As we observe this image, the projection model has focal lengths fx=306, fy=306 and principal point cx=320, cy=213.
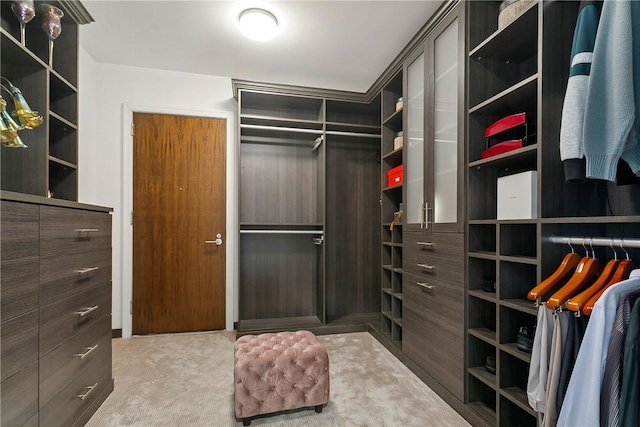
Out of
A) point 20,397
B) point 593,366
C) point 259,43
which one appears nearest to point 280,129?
point 259,43

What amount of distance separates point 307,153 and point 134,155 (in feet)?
5.81

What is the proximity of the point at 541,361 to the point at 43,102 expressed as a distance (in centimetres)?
282

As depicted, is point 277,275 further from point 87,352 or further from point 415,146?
point 415,146

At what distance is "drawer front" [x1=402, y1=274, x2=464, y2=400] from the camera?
1.89 m

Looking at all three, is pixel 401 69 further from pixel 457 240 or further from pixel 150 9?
pixel 150 9

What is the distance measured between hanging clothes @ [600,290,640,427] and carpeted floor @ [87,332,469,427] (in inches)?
37.7

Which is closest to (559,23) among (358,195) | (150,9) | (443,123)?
(443,123)

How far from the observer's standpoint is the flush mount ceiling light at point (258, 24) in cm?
219

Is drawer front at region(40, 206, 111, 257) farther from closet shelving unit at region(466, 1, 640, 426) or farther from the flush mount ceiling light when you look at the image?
closet shelving unit at region(466, 1, 640, 426)

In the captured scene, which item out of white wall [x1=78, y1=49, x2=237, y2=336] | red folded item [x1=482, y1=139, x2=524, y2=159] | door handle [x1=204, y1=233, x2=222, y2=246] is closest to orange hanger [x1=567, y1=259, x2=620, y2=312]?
red folded item [x1=482, y1=139, x2=524, y2=159]

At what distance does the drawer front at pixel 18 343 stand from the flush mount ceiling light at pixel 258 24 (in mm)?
2153

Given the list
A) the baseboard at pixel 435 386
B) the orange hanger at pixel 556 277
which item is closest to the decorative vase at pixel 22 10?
the orange hanger at pixel 556 277

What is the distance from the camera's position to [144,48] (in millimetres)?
2734

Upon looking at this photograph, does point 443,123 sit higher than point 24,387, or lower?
higher
